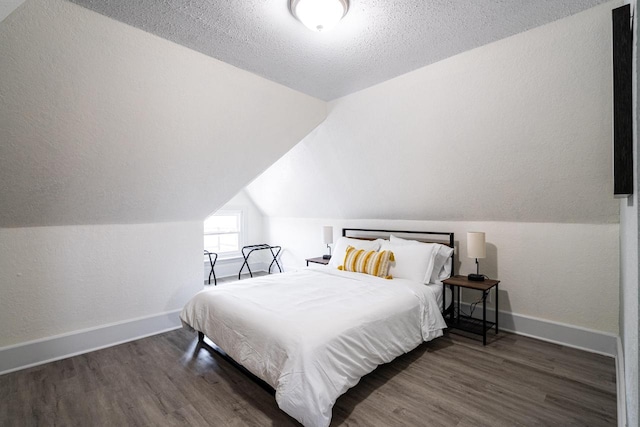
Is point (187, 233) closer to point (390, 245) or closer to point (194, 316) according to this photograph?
point (194, 316)

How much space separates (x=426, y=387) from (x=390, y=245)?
1.67 m

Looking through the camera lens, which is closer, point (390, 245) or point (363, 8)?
point (363, 8)

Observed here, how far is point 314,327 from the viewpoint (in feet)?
6.68

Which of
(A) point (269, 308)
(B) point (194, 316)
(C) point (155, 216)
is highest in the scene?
(C) point (155, 216)

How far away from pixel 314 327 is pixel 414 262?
1.66m

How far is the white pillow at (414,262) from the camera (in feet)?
10.6

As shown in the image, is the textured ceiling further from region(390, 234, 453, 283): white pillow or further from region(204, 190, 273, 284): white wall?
region(204, 190, 273, 284): white wall

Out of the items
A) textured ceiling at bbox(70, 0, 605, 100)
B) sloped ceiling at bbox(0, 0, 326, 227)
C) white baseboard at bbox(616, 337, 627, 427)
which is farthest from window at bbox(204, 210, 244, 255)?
white baseboard at bbox(616, 337, 627, 427)

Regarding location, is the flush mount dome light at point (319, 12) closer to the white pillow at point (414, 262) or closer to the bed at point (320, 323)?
the bed at point (320, 323)

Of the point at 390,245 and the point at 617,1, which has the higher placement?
the point at 617,1

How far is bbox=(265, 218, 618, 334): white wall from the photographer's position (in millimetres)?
2725

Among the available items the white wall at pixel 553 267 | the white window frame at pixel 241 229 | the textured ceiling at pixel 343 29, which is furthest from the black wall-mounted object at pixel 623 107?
the white window frame at pixel 241 229

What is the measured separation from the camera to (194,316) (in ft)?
9.45

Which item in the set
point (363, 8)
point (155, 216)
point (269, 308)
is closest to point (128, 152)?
point (155, 216)
